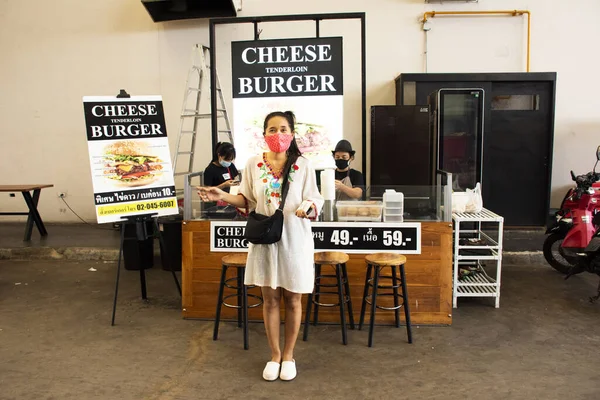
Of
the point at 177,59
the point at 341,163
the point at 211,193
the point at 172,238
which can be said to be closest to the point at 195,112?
the point at 177,59

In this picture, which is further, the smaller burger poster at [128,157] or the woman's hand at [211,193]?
the smaller burger poster at [128,157]

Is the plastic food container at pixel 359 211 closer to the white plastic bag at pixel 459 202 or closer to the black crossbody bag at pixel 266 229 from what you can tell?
the white plastic bag at pixel 459 202

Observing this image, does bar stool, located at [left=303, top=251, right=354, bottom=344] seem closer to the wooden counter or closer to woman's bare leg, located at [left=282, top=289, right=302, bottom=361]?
the wooden counter

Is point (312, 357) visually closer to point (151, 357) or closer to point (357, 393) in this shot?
point (357, 393)

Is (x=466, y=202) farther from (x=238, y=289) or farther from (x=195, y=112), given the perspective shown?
(x=195, y=112)

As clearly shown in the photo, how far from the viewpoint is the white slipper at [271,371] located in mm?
2965

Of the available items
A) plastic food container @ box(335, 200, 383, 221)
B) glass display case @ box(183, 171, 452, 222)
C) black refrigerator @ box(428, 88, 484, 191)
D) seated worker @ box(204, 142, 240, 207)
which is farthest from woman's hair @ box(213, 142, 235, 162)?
black refrigerator @ box(428, 88, 484, 191)

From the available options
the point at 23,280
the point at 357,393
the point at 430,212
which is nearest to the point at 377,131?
the point at 430,212

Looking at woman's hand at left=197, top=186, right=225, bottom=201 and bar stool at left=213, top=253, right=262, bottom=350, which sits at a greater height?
woman's hand at left=197, top=186, right=225, bottom=201

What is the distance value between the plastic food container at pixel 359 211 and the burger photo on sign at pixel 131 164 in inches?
65.2

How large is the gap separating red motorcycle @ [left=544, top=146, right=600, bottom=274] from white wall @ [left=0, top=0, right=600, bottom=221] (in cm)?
173

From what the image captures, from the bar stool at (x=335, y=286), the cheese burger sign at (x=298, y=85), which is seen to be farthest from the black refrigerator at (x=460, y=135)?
the bar stool at (x=335, y=286)

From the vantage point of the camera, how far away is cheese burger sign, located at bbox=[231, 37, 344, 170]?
15.0 feet

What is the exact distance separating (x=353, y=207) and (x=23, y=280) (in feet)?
11.9
